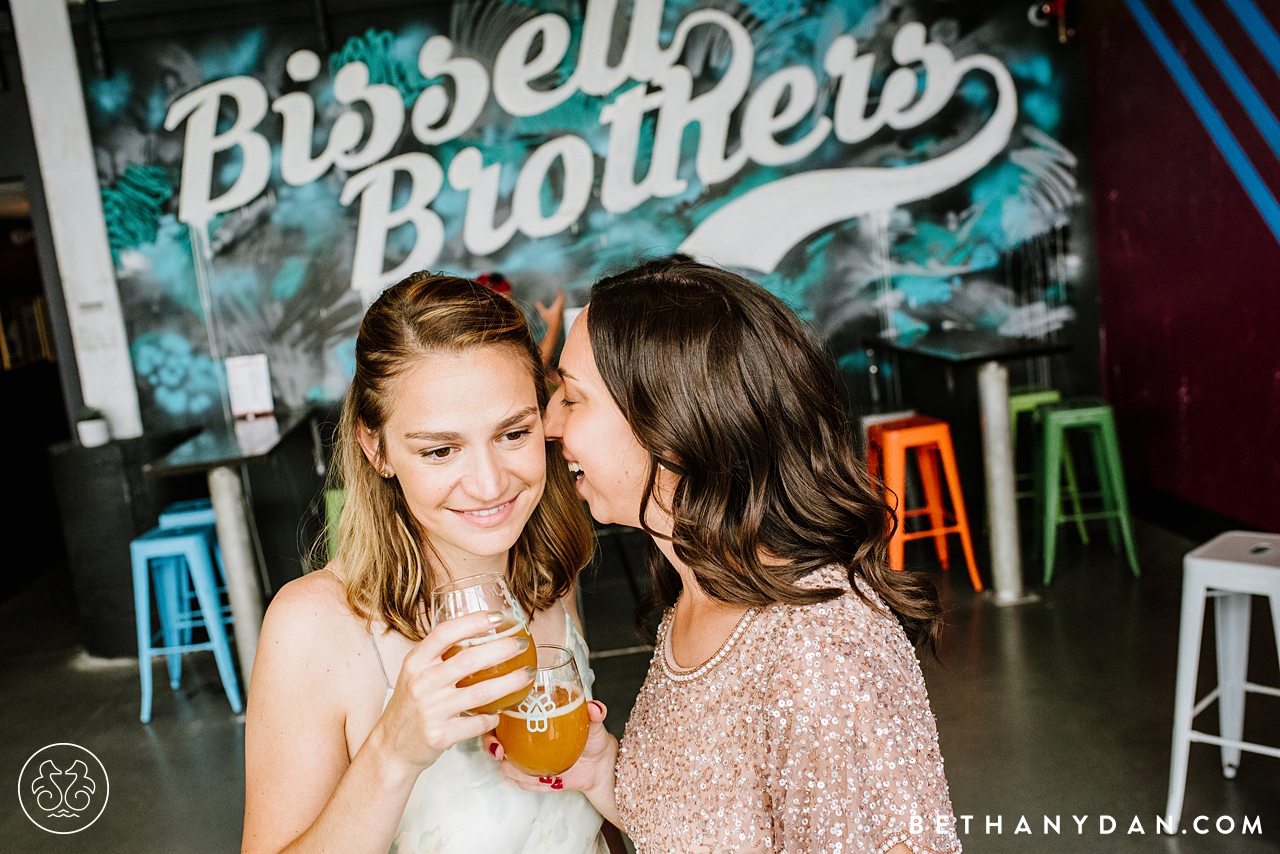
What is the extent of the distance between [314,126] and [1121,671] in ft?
15.9

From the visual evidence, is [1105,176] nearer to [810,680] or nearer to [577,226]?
[577,226]

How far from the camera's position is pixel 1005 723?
323 centimetres

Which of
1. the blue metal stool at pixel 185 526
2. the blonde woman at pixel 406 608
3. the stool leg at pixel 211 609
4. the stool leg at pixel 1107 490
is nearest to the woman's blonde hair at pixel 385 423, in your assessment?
the blonde woman at pixel 406 608

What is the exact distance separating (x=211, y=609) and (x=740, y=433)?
3.38m

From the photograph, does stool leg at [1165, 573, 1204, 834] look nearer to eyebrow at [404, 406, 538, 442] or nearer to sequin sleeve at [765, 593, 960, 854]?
sequin sleeve at [765, 593, 960, 854]

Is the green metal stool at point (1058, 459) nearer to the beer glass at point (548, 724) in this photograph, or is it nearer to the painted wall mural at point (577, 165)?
the painted wall mural at point (577, 165)

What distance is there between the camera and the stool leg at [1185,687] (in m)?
2.47

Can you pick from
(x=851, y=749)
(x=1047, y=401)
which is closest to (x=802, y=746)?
(x=851, y=749)

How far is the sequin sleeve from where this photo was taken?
111cm

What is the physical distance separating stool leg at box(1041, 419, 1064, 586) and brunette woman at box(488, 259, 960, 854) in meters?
3.42

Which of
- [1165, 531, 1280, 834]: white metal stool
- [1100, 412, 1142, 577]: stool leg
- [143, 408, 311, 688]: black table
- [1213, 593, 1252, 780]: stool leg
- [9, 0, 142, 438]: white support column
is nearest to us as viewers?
[1165, 531, 1280, 834]: white metal stool

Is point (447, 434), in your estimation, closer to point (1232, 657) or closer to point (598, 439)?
point (598, 439)

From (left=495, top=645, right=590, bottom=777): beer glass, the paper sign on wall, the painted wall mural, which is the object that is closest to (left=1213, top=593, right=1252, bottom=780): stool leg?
(left=495, top=645, right=590, bottom=777): beer glass

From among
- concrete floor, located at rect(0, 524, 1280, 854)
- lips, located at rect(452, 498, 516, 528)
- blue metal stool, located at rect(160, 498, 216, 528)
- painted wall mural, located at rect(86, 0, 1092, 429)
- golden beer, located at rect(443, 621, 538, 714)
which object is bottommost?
concrete floor, located at rect(0, 524, 1280, 854)
